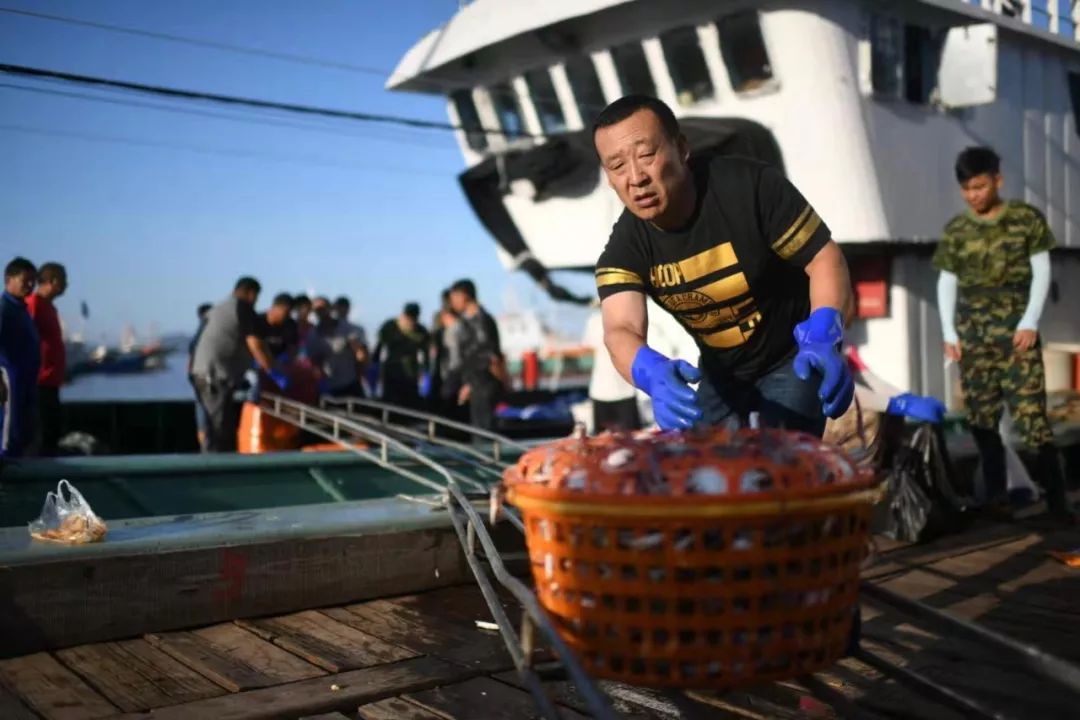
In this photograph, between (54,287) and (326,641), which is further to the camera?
(54,287)

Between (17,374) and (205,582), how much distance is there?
13.4 ft

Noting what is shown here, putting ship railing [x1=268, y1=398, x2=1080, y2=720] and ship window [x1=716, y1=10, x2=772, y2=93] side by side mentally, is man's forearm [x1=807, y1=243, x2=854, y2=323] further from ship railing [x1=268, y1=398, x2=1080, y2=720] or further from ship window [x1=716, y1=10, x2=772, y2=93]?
ship window [x1=716, y1=10, x2=772, y2=93]

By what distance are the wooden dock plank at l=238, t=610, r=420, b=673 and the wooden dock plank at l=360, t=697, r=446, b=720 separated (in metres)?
0.37

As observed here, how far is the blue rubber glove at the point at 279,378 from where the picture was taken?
9.20m

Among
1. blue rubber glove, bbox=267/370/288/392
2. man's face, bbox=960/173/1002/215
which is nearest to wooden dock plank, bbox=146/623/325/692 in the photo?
man's face, bbox=960/173/1002/215

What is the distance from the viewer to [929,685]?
251 centimetres

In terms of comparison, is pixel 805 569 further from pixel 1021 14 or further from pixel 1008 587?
pixel 1021 14

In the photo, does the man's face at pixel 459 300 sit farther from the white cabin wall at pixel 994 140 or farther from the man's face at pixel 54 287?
the white cabin wall at pixel 994 140

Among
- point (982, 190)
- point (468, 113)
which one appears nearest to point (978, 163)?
point (982, 190)

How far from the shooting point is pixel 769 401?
3.34 m

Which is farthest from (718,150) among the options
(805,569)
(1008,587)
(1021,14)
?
(805,569)

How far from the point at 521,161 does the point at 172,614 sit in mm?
10698

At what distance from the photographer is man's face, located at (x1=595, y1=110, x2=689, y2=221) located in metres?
2.91

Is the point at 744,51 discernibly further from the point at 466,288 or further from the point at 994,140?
the point at 466,288
